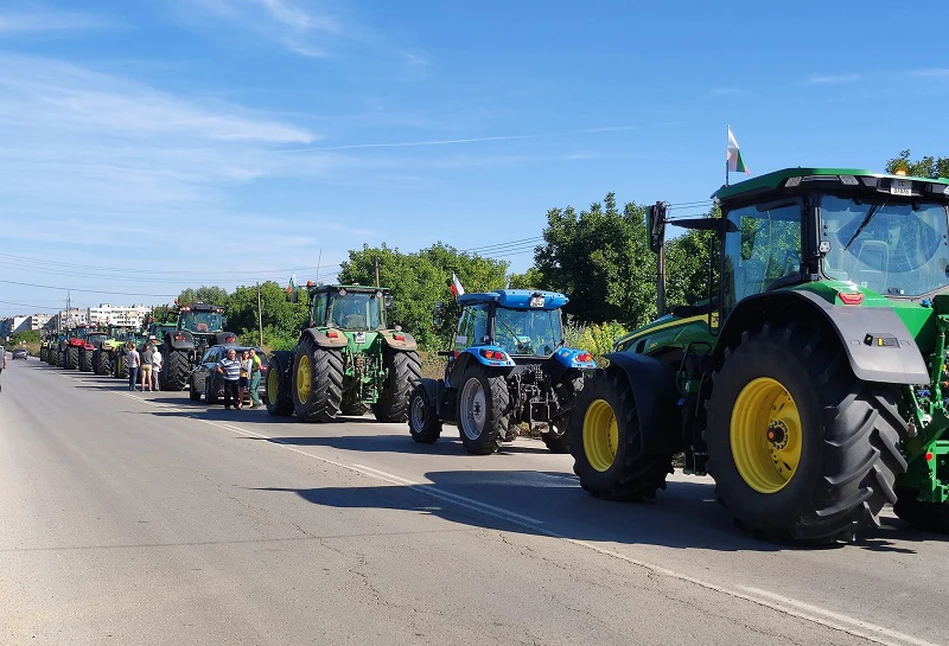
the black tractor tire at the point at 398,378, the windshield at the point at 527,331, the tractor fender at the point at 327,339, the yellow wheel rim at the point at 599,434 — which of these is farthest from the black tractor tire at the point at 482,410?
the tractor fender at the point at 327,339

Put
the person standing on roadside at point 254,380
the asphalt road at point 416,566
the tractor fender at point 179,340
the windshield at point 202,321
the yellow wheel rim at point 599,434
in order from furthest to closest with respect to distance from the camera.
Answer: the windshield at point 202,321, the tractor fender at point 179,340, the person standing on roadside at point 254,380, the yellow wheel rim at point 599,434, the asphalt road at point 416,566

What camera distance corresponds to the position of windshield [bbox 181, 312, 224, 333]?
32656mm

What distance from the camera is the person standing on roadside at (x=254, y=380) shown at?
23.6 meters

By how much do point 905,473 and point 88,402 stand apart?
22.4 meters

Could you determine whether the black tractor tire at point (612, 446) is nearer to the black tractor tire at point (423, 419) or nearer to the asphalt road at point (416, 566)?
the asphalt road at point (416, 566)

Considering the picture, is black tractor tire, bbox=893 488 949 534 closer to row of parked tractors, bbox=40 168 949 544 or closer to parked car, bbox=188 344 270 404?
row of parked tractors, bbox=40 168 949 544

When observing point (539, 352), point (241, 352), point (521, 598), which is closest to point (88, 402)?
point (241, 352)

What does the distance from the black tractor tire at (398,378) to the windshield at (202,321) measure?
15.7 meters

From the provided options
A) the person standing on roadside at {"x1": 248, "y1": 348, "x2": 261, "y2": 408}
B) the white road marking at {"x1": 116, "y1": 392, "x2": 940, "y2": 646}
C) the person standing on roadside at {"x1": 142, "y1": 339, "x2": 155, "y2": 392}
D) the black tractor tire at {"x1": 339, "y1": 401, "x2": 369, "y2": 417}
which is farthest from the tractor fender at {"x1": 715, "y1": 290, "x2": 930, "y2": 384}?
the person standing on roadside at {"x1": 142, "y1": 339, "x2": 155, "y2": 392}

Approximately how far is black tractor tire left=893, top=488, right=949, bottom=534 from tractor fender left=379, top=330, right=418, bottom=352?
11.6 metres

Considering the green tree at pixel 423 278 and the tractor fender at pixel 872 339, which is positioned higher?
the green tree at pixel 423 278

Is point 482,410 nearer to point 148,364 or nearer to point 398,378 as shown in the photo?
point 398,378

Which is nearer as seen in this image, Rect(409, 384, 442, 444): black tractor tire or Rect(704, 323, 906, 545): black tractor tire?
Rect(704, 323, 906, 545): black tractor tire

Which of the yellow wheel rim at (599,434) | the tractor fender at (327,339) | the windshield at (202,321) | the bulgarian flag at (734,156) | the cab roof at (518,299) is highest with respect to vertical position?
the bulgarian flag at (734,156)
